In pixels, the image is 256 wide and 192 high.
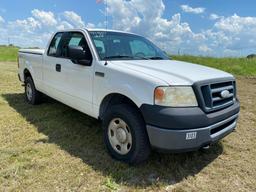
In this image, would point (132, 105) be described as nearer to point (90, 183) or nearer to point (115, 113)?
point (115, 113)

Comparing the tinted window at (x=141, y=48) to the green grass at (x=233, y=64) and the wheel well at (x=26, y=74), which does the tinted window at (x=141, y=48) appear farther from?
the green grass at (x=233, y=64)

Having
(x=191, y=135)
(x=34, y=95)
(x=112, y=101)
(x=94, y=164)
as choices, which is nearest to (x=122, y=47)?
(x=112, y=101)

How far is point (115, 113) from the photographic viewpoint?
147 inches

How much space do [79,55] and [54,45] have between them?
1740 mm

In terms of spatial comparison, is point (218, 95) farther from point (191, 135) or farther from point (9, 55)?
point (9, 55)

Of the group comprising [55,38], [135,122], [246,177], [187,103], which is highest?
[55,38]

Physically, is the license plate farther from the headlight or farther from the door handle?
the door handle

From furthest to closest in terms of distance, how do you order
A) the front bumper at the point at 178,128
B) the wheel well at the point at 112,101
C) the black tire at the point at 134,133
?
the wheel well at the point at 112,101 → the black tire at the point at 134,133 → the front bumper at the point at 178,128

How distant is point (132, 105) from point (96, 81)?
2.60 ft

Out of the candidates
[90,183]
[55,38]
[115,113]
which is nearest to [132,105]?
[115,113]

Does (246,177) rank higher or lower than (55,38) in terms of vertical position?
lower

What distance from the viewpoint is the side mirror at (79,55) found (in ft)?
13.5

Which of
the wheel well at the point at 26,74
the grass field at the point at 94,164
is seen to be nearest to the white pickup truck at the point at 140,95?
the grass field at the point at 94,164

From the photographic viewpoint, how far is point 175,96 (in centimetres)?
320
